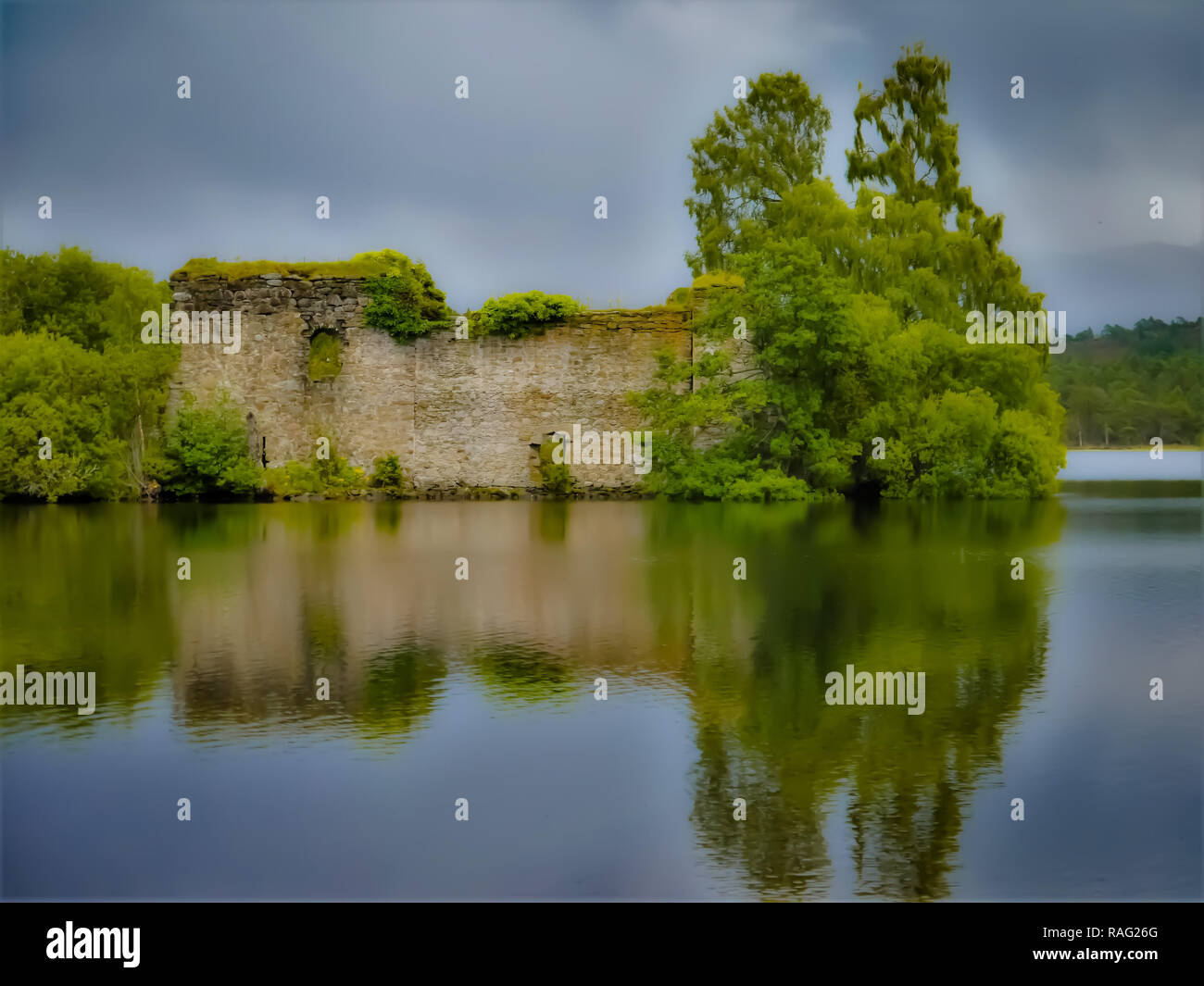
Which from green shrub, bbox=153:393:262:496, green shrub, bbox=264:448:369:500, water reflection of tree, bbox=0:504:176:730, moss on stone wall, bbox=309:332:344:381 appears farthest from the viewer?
moss on stone wall, bbox=309:332:344:381

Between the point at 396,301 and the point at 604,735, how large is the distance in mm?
28284

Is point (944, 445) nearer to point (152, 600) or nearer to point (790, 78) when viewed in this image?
point (790, 78)

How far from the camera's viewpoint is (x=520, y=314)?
3438cm

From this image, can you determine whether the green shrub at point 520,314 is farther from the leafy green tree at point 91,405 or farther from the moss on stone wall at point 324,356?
the leafy green tree at point 91,405

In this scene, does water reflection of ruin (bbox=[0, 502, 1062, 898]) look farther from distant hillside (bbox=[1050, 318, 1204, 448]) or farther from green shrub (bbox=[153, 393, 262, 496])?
distant hillside (bbox=[1050, 318, 1204, 448])

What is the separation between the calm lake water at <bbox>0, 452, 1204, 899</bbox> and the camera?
5.88 m

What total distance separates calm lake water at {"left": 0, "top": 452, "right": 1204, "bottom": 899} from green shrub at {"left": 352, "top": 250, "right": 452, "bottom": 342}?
19426 millimetres

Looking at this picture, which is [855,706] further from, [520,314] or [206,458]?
[206,458]

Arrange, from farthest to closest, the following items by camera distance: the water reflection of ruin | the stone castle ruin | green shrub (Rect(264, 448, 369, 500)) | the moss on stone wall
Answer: the moss on stone wall
the stone castle ruin
green shrub (Rect(264, 448, 369, 500))
the water reflection of ruin

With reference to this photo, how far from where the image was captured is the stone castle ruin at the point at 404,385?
34.6 metres

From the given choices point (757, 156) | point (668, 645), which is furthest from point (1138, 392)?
point (668, 645)

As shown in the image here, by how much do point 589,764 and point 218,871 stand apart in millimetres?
2254

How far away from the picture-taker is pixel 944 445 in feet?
105

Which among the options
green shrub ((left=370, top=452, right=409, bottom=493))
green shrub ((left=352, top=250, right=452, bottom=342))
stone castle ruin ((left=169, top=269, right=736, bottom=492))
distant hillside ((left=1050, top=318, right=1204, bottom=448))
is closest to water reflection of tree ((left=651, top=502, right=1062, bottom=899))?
stone castle ruin ((left=169, top=269, right=736, bottom=492))
